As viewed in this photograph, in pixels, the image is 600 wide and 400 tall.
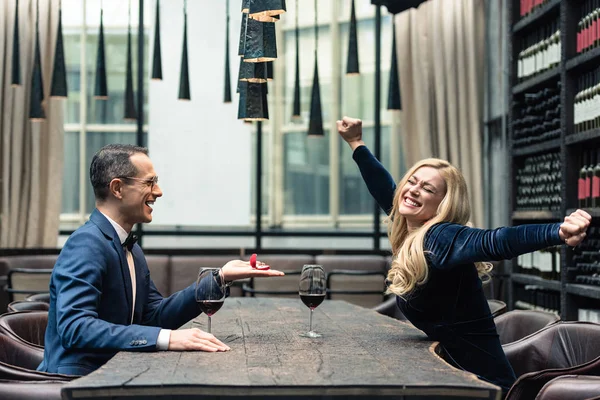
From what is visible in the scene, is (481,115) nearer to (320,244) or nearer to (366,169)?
(320,244)

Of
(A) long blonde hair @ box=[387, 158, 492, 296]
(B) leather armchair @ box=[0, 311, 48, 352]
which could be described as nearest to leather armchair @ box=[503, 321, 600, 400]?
(A) long blonde hair @ box=[387, 158, 492, 296]

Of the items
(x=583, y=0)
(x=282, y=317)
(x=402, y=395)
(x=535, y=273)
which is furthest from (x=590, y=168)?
(x=402, y=395)

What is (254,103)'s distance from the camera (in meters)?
4.24

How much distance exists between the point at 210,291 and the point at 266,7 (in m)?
1.25

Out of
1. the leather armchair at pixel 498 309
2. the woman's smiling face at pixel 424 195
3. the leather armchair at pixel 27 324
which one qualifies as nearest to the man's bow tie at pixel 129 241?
the leather armchair at pixel 27 324

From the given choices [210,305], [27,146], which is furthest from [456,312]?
[27,146]

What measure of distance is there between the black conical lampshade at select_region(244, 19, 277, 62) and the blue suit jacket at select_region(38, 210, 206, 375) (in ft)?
3.92

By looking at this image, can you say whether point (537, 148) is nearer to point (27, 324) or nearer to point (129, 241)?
point (27, 324)

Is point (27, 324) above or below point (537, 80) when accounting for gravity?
below

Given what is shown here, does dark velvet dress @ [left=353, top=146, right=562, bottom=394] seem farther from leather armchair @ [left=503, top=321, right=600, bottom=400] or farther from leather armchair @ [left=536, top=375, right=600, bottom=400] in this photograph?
leather armchair @ [left=536, top=375, right=600, bottom=400]

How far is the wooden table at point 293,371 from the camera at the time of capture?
6.15 feet

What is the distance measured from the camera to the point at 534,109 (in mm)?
6270

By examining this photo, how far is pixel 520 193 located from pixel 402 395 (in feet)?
16.5

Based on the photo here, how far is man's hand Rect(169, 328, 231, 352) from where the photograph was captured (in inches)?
92.9
